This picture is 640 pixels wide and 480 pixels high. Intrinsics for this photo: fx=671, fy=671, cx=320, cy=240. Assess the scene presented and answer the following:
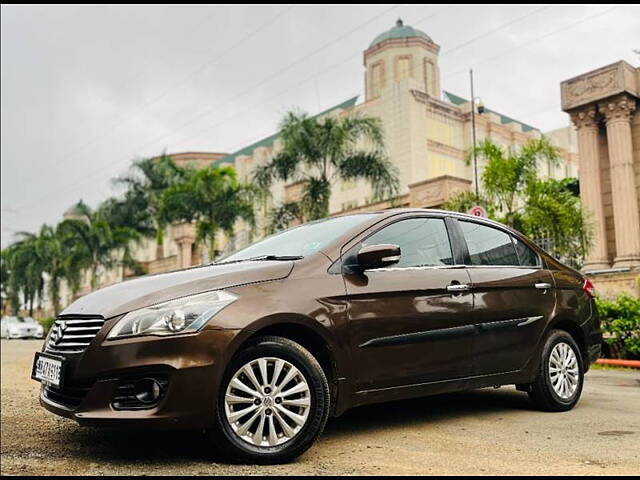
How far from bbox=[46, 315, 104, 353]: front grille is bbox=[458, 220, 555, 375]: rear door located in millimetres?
2668

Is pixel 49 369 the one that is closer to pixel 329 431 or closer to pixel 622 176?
pixel 329 431

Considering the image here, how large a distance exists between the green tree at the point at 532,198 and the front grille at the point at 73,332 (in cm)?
1333

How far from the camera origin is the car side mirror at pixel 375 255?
171 inches

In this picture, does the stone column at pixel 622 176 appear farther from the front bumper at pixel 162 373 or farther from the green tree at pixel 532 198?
the front bumper at pixel 162 373

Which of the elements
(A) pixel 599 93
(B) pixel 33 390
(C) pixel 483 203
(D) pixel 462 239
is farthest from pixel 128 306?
(A) pixel 599 93

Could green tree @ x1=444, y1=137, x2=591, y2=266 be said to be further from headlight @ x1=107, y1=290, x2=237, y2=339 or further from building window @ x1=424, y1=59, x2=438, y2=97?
building window @ x1=424, y1=59, x2=438, y2=97

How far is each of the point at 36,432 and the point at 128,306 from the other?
6.15 ft

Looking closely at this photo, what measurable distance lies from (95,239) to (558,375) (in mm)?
37867

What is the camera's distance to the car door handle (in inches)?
191

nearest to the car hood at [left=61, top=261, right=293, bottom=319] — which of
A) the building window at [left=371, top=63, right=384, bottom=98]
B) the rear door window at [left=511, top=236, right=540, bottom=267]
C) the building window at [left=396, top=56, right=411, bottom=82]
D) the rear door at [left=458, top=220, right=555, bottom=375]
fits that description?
the rear door at [left=458, top=220, right=555, bottom=375]

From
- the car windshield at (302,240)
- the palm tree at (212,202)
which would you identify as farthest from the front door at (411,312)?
the palm tree at (212,202)

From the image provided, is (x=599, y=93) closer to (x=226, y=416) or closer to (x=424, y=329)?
(x=424, y=329)

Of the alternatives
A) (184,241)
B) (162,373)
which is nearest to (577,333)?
(162,373)

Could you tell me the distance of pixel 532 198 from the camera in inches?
626
